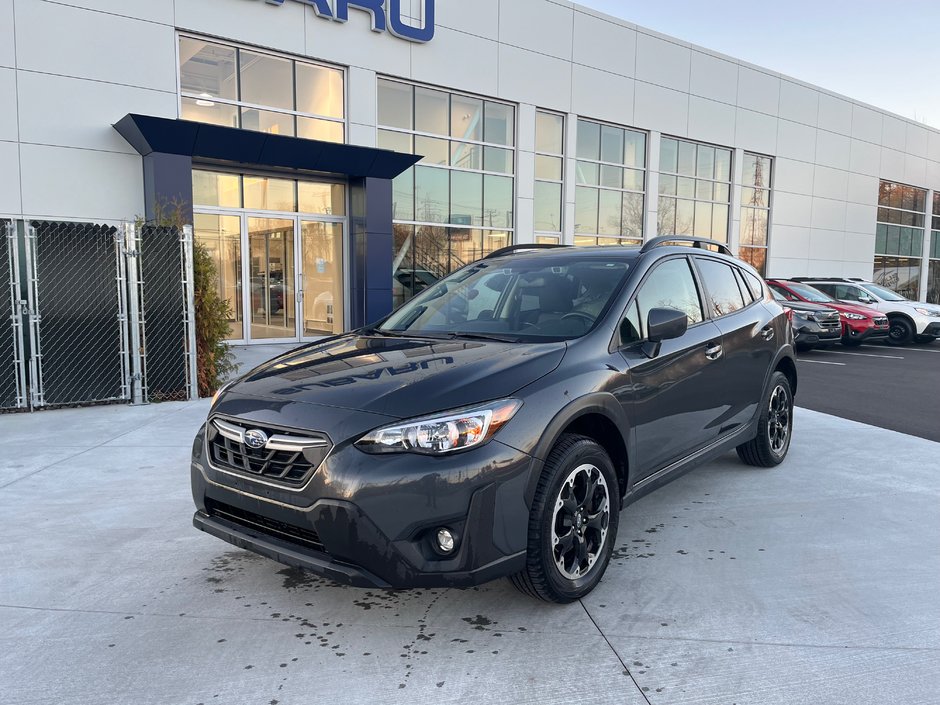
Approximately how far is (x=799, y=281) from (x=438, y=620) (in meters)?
16.5

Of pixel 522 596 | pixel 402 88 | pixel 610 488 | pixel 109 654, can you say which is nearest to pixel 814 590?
pixel 610 488

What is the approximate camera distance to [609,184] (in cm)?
1927

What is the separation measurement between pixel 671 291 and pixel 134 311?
6.37 metres

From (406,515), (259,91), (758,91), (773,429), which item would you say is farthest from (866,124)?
(406,515)

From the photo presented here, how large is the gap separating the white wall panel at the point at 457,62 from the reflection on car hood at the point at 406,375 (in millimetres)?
13080

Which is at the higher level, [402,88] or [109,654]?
[402,88]

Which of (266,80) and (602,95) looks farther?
(602,95)

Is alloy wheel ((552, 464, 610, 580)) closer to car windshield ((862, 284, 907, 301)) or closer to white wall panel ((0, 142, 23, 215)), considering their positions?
white wall panel ((0, 142, 23, 215))

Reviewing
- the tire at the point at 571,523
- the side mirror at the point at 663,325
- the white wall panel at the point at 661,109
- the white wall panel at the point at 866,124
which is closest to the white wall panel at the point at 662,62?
the white wall panel at the point at 661,109

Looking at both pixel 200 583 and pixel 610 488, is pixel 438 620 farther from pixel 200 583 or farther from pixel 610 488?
pixel 200 583

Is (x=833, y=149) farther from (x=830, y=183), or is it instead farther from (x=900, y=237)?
(x=900, y=237)

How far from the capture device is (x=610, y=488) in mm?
3426

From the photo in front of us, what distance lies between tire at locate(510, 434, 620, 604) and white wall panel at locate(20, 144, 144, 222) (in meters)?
11.4

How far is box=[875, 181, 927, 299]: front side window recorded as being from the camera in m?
28.7
